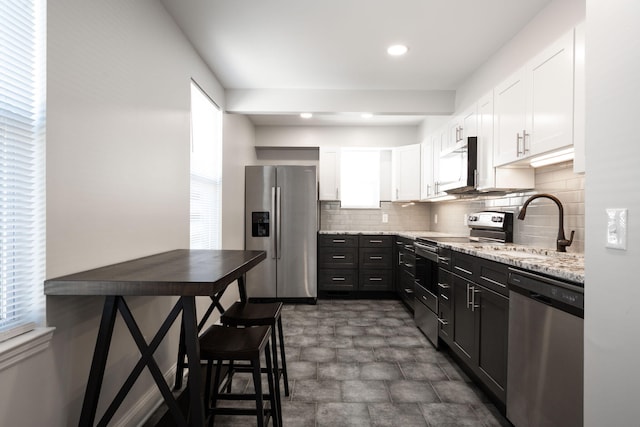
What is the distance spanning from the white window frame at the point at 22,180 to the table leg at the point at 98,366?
0.17 meters

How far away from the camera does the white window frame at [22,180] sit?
1.20 meters

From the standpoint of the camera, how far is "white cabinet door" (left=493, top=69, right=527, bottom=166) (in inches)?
94.7

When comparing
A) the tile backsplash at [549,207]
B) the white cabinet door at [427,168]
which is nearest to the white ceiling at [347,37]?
the white cabinet door at [427,168]

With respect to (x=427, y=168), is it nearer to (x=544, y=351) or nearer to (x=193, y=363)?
(x=544, y=351)

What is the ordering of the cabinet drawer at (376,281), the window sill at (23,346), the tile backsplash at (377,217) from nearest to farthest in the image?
1. the window sill at (23,346)
2. the cabinet drawer at (376,281)
3. the tile backsplash at (377,217)

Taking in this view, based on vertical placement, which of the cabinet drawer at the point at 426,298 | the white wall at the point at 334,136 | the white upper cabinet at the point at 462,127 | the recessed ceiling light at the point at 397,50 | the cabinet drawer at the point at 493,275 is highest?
the recessed ceiling light at the point at 397,50

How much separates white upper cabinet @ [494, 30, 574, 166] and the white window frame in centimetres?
252

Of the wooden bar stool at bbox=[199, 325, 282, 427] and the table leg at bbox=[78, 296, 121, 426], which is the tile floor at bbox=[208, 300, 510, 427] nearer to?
the wooden bar stool at bbox=[199, 325, 282, 427]

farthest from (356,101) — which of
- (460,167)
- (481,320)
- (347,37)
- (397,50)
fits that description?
(481,320)

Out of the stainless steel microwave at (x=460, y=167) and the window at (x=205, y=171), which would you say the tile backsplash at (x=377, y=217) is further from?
the window at (x=205, y=171)

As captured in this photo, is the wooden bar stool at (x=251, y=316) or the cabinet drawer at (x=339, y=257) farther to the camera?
the cabinet drawer at (x=339, y=257)

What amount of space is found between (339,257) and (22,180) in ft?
12.9

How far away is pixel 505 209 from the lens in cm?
317

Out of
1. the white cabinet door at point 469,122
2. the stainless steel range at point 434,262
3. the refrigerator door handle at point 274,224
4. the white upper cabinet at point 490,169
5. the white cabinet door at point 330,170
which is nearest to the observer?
the white upper cabinet at point 490,169
